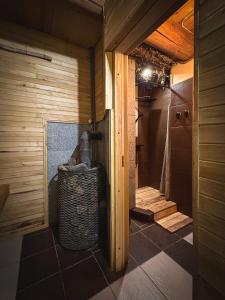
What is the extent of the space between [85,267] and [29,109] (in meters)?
1.92

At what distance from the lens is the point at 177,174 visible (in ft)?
8.61

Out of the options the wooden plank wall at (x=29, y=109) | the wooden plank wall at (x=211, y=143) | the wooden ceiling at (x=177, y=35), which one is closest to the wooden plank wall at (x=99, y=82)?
the wooden plank wall at (x=29, y=109)

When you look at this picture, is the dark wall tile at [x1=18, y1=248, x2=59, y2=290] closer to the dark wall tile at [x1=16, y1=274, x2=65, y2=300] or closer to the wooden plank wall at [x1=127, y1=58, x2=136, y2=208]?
the dark wall tile at [x1=16, y1=274, x2=65, y2=300]

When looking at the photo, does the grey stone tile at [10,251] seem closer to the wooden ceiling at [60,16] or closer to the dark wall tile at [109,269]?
the dark wall tile at [109,269]

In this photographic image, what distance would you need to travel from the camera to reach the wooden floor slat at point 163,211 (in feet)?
7.24

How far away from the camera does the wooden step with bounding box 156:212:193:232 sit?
2135mm

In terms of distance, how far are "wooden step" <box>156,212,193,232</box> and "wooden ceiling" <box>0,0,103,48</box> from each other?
9.11ft

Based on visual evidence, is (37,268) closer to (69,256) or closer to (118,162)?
(69,256)

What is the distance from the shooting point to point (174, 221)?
7.48 feet

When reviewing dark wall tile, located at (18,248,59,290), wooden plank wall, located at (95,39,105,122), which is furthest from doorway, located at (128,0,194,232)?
dark wall tile, located at (18,248,59,290)

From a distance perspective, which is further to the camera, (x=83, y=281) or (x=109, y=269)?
(x=109, y=269)

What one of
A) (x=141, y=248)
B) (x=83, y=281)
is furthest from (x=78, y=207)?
(x=141, y=248)

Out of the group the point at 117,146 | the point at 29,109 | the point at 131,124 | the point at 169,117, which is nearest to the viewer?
the point at 117,146

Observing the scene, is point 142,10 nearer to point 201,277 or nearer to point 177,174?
point 201,277
